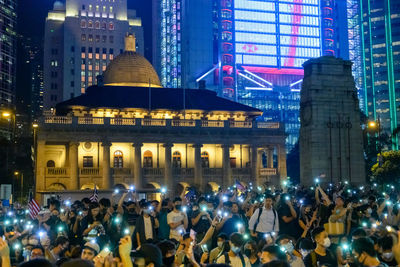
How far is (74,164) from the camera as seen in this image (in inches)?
2736

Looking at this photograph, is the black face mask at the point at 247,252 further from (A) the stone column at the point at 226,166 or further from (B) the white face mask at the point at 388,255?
(A) the stone column at the point at 226,166

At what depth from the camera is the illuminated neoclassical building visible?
70500 millimetres

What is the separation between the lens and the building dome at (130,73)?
305 feet

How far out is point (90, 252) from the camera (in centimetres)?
980

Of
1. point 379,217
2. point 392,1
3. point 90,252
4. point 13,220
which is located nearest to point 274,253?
point 90,252

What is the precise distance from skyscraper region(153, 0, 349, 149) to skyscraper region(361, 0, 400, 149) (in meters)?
16.2

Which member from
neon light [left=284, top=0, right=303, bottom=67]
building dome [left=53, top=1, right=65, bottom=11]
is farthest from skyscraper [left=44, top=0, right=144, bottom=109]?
neon light [left=284, top=0, right=303, bottom=67]

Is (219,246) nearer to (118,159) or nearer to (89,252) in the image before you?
(89,252)

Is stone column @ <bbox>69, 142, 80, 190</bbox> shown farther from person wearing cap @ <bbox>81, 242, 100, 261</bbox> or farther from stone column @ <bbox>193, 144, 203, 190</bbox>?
person wearing cap @ <bbox>81, 242, 100, 261</bbox>

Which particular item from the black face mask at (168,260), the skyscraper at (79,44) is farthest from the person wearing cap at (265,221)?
the skyscraper at (79,44)

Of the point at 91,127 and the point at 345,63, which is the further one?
the point at 91,127

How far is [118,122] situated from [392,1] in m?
125

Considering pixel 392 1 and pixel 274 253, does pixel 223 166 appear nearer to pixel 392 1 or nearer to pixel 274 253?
pixel 274 253

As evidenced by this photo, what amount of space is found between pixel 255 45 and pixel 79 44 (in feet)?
151
